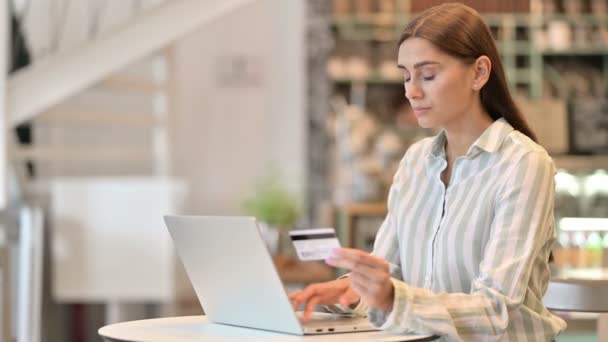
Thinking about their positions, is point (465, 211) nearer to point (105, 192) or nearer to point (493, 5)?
point (493, 5)

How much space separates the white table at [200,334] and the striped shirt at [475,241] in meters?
0.03

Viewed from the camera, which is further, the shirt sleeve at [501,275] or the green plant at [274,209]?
the green plant at [274,209]

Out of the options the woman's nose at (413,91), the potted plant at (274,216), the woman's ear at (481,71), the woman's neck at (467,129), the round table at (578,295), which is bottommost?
the potted plant at (274,216)

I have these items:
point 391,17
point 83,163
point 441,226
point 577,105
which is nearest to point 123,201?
point 83,163

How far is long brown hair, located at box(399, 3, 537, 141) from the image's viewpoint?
1.81 m

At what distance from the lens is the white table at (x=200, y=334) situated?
65.2 inches

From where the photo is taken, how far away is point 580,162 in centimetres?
777

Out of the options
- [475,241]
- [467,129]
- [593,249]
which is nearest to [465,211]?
[475,241]

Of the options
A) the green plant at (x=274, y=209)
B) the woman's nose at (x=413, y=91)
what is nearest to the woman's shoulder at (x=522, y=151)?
the woman's nose at (x=413, y=91)

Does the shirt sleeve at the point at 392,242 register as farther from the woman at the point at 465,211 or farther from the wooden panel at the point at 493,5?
the wooden panel at the point at 493,5

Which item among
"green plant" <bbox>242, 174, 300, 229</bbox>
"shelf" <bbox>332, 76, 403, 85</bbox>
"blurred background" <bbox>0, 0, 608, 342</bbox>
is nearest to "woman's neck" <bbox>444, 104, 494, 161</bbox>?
"blurred background" <bbox>0, 0, 608, 342</bbox>

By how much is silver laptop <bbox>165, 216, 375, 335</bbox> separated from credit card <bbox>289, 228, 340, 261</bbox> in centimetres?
8

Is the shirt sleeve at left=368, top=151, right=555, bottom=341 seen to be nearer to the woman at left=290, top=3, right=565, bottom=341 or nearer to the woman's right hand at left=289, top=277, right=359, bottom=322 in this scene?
the woman at left=290, top=3, right=565, bottom=341

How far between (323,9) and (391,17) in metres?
0.49
